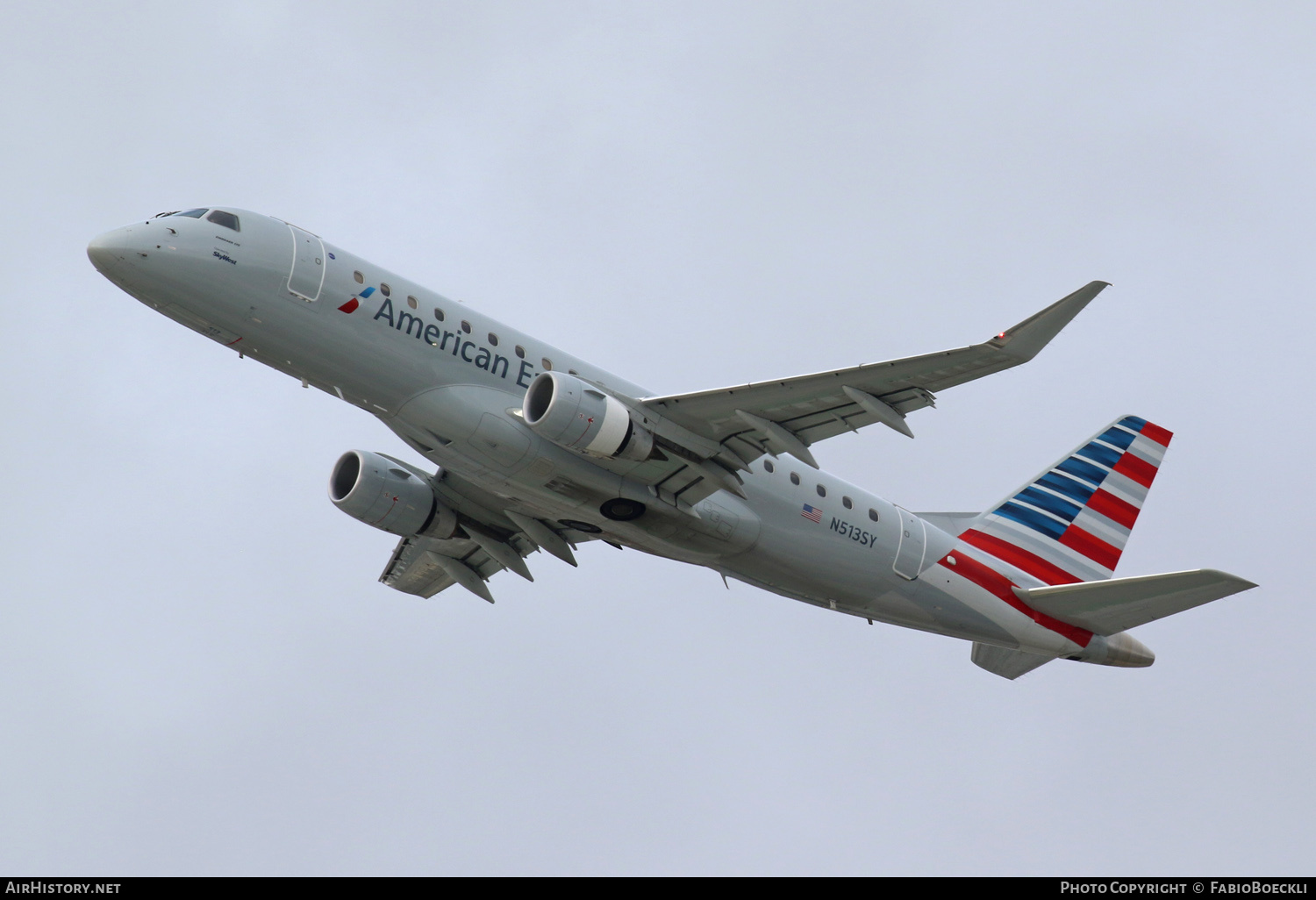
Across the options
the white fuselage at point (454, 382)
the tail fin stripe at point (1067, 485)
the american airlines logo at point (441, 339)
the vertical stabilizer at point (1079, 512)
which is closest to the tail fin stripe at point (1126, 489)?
the vertical stabilizer at point (1079, 512)

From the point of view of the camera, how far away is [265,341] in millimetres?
27891

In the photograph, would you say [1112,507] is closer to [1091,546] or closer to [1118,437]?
[1091,546]

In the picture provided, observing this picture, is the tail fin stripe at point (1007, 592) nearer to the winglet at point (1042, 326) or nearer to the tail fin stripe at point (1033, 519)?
the tail fin stripe at point (1033, 519)

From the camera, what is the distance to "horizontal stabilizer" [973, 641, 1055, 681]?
1427 inches

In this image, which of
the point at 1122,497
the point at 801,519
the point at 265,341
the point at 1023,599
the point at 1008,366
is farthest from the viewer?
the point at 1122,497

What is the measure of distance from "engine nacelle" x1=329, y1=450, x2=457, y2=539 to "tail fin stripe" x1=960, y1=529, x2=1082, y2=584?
44.1 ft

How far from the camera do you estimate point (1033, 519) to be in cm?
3709

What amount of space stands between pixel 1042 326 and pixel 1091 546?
1461 cm

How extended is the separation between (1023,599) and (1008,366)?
10472 mm

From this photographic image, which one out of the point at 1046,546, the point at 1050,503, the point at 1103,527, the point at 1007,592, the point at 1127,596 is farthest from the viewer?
the point at 1103,527

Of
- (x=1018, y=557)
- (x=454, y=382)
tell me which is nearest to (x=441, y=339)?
(x=454, y=382)

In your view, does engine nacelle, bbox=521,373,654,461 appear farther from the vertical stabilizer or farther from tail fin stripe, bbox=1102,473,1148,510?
tail fin stripe, bbox=1102,473,1148,510
